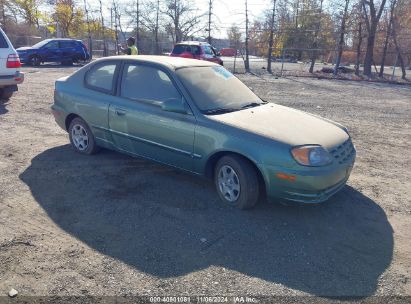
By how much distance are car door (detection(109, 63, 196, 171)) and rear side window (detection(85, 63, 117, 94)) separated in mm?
217

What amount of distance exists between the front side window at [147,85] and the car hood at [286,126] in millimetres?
754

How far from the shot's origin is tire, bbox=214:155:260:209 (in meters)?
3.84

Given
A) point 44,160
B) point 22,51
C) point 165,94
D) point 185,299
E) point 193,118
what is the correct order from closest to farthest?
point 185,299, point 193,118, point 165,94, point 44,160, point 22,51

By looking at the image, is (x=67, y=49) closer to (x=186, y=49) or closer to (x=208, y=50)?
(x=186, y=49)

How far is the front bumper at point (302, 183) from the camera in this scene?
11.8ft

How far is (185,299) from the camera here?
268cm

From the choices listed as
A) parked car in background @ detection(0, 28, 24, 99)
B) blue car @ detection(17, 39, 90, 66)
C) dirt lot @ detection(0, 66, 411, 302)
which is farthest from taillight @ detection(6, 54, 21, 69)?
blue car @ detection(17, 39, 90, 66)

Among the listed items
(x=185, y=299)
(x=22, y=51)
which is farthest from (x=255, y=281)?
(x=22, y=51)

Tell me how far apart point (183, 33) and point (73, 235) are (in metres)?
32.3

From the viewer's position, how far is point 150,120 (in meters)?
4.51

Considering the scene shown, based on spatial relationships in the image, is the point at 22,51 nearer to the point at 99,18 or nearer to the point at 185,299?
the point at 99,18

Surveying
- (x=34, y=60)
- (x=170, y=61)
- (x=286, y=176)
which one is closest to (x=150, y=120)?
(x=170, y=61)

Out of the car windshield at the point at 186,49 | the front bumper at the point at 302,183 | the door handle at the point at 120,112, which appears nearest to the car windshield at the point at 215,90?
the door handle at the point at 120,112

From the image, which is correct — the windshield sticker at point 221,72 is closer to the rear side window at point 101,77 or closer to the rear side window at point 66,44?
the rear side window at point 101,77
